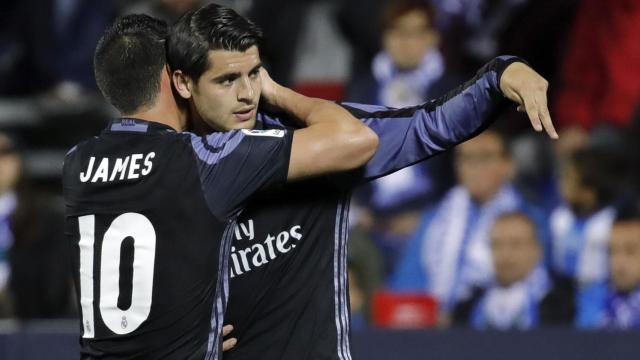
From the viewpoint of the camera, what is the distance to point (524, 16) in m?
7.78

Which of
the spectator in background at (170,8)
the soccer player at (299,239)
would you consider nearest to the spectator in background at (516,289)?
the spectator in background at (170,8)

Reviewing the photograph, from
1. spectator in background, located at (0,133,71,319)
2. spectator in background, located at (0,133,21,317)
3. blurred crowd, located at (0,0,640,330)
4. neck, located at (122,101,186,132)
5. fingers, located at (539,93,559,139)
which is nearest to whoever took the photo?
fingers, located at (539,93,559,139)

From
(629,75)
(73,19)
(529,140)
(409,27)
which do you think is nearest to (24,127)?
(73,19)

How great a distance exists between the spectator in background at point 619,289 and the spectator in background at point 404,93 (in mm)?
1237

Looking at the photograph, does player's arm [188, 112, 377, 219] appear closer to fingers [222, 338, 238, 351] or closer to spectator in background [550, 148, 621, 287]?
fingers [222, 338, 238, 351]

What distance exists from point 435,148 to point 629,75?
154 inches

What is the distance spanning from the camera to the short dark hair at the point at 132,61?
147 inches

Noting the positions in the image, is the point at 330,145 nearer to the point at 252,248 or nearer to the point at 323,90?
the point at 252,248

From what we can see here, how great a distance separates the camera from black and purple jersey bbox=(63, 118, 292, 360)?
357cm

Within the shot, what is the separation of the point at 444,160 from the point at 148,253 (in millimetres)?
3991

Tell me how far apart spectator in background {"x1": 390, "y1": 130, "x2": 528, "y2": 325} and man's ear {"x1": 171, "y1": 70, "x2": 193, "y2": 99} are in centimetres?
325

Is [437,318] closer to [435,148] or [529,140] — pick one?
[529,140]

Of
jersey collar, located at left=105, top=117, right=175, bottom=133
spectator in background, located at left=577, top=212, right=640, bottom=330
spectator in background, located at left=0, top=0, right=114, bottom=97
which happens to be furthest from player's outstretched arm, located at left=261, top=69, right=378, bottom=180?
spectator in background, located at left=0, top=0, right=114, bottom=97

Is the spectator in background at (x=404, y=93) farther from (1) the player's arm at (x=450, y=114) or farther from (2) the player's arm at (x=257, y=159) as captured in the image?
(2) the player's arm at (x=257, y=159)
